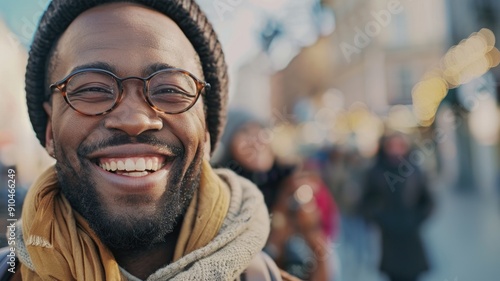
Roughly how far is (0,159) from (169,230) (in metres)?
0.63

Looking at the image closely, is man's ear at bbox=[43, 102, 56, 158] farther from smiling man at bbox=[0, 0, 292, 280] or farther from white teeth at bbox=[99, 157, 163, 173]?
white teeth at bbox=[99, 157, 163, 173]

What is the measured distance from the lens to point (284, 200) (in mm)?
2189

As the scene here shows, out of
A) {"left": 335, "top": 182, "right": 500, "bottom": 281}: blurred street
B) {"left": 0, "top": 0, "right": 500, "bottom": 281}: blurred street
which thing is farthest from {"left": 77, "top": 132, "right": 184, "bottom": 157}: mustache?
{"left": 335, "top": 182, "right": 500, "bottom": 281}: blurred street

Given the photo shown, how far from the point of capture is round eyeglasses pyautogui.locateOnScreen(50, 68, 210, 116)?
1153 millimetres

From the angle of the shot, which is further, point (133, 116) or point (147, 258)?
point (147, 258)

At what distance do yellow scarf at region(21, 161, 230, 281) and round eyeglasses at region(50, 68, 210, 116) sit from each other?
9.2 inches

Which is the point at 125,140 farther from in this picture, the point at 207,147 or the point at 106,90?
the point at 207,147

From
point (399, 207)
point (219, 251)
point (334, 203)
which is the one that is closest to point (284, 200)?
point (219, 251)

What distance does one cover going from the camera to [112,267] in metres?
1.18

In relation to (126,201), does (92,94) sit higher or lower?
higher

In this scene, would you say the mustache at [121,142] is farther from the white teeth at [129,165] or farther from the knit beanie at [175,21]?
the knit beanie at [175,21]

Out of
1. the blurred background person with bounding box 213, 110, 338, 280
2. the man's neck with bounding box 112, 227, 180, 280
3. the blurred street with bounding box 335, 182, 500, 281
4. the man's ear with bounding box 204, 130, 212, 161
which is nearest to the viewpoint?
the man's neck with bounding box 112, 227, 180, 280

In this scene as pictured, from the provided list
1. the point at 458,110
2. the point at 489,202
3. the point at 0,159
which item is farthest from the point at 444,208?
the point at 0,159

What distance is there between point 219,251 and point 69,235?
345 millimetres
